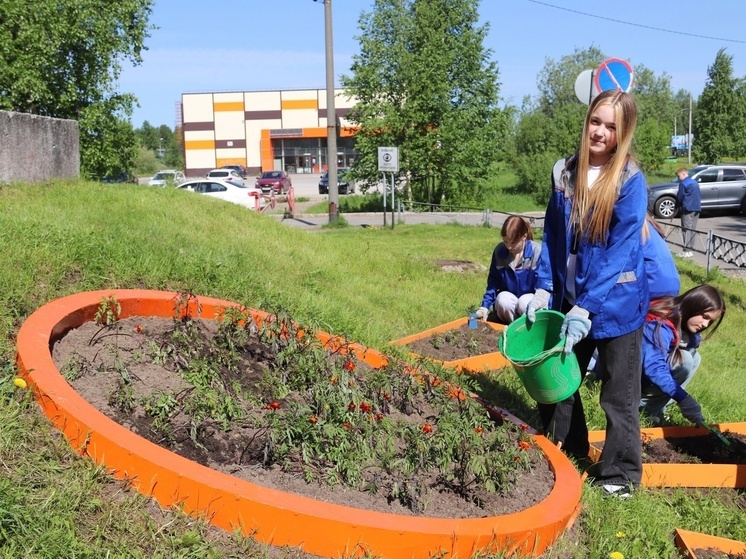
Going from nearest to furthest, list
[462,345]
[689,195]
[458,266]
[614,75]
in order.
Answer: [462,345] → [614,75] → [458,266] → [689,195]

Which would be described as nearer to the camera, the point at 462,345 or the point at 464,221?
the point at 462,345

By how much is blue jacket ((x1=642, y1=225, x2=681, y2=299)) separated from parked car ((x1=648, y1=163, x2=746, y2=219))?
2259 cm

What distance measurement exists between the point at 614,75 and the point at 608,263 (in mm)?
7100

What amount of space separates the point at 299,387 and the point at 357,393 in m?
0.36

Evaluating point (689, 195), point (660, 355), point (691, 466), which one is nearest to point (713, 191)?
point (689, 195)

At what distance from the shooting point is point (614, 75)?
32.4 feet

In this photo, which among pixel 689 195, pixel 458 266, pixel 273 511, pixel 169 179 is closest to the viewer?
pixel 273 511

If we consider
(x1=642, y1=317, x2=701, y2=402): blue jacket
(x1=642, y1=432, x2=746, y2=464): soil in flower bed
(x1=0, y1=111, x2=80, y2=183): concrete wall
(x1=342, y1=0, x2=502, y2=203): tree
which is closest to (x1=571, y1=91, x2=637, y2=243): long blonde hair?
(x1=642, y1=317, x2=701, y2=402): blue jacket

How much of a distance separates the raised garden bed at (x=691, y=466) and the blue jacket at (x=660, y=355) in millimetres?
301

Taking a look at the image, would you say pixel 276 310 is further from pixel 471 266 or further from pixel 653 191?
pixel 653 191

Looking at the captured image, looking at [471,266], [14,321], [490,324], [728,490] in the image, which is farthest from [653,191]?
[14,321]

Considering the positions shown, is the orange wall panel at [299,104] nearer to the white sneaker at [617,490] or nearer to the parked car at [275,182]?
the parked car at [275,182]

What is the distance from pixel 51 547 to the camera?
2418mm

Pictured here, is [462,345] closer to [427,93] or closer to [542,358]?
[542,358]
